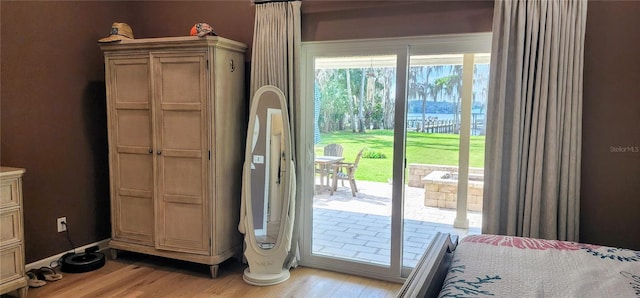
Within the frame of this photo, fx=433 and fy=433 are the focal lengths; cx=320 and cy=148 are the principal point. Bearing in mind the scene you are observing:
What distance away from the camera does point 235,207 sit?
142 inches

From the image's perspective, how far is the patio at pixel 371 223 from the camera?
342 centimetres

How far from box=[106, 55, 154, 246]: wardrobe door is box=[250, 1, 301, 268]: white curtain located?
2.87 ft

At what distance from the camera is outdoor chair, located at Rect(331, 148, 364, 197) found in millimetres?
3586

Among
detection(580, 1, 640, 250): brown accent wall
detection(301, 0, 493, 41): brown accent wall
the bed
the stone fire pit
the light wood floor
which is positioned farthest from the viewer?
the stone fire pit

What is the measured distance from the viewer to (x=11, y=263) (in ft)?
9.15

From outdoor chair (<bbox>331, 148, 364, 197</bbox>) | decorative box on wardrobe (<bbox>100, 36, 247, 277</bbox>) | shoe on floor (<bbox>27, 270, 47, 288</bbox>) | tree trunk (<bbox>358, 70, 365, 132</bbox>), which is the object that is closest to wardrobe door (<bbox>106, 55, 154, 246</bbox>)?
decorative box on wardrobe (<bbox>100, 36, 247, 277</bbox>)

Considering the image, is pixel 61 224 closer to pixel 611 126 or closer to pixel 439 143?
pixel 439 143

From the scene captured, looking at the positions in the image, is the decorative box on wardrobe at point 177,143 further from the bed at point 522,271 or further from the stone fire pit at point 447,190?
the bed at point 522,271

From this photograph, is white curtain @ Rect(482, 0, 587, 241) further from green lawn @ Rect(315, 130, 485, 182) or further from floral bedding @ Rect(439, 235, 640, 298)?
floral bedding @ Rect(439, 235, 640, 298)

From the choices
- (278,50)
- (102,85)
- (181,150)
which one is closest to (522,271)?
(278,50)

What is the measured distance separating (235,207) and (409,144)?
1507 millimetres

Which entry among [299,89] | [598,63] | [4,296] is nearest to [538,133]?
[598,63]

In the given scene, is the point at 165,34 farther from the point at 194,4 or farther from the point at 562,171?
the point at 562,171

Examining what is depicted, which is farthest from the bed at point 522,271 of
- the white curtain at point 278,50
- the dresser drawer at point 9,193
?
the dresser drawer at point 9,193
